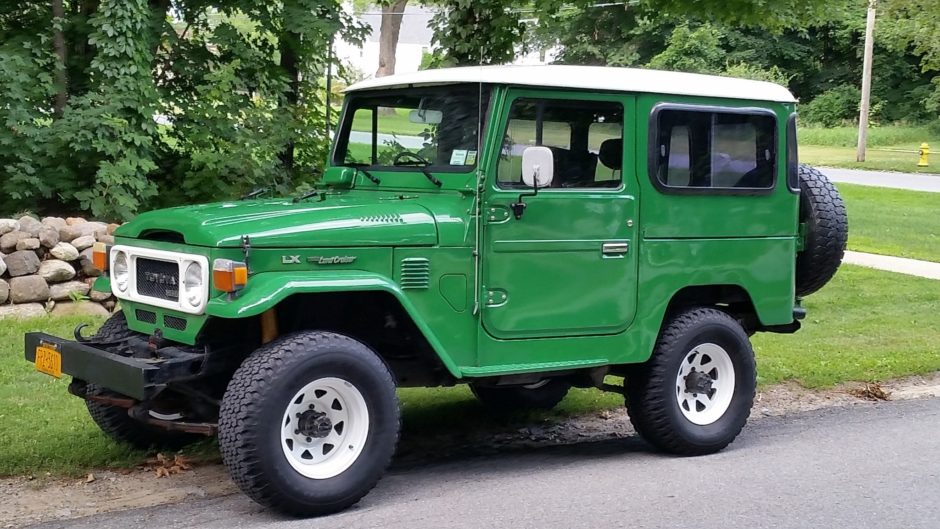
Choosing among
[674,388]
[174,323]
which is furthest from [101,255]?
[674,388]

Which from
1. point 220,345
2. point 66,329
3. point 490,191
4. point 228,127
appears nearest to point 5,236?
point 66,329

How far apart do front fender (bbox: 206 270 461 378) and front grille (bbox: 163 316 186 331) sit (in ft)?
1.24

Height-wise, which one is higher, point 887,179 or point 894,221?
point 887,179

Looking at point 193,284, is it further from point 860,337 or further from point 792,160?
point 860,337

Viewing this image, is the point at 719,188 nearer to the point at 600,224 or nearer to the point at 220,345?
the point at 600,224

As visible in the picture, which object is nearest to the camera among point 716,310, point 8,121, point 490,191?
point 490,191

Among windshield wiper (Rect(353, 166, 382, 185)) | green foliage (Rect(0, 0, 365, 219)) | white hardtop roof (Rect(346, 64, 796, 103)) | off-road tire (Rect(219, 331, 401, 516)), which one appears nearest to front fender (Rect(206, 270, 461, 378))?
off-road tire (Rect(219, 331, 401, 516))

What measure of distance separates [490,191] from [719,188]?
1.61 m

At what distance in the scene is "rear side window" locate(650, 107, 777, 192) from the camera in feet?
20.1

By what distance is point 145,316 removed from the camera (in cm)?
546

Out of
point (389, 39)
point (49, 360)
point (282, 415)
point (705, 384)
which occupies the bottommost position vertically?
point (705, 384)

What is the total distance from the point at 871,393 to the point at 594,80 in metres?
3.77

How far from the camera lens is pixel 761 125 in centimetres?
653

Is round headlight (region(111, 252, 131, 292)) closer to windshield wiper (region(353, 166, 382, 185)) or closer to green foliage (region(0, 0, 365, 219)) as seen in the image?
windshield wiper (region(353, 166, 382, 185))
